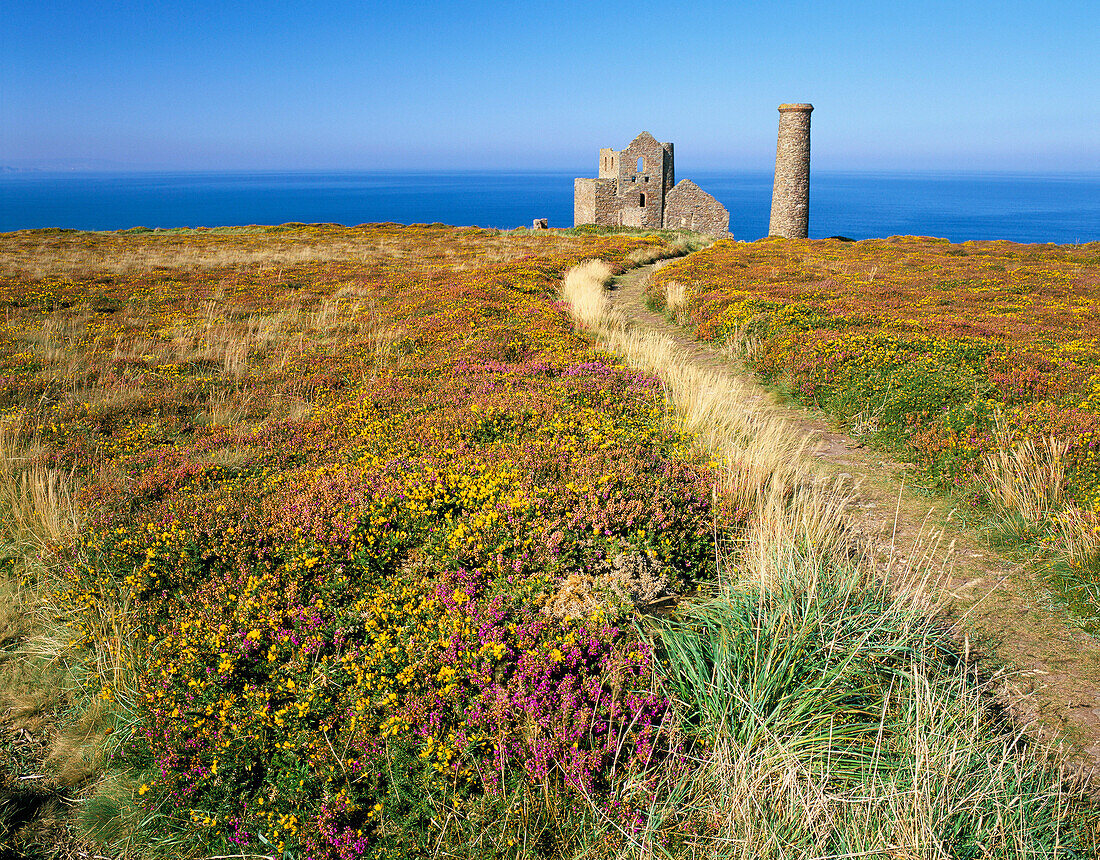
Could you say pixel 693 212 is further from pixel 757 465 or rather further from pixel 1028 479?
pixel 757 465

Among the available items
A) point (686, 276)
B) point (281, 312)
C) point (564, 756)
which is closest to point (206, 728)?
point (564, 756)

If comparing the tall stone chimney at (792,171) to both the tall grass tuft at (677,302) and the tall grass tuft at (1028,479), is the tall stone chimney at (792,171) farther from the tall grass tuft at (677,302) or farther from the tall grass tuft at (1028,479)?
the tall grass tuft at (1028,479)

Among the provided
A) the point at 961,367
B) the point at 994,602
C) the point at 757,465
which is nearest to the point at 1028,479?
the point at 994,602

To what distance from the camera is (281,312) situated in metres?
15.9

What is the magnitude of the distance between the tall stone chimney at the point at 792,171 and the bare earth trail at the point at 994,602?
1646 inches

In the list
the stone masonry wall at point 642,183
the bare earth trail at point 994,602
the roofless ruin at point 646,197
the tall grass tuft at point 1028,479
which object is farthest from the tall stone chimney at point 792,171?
the tall grass tuft at point 1028,479

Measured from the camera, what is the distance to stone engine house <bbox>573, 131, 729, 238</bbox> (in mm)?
54750

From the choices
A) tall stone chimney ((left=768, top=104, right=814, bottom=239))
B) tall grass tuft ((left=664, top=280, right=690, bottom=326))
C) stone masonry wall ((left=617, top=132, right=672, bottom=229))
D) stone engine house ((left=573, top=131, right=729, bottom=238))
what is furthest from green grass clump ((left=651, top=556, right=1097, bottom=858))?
stone masonry wall ((left=617, top=132, right=672, bottom=229))

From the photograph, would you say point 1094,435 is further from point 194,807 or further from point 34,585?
point 34,585

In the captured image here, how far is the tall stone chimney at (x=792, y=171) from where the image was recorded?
44.3 m

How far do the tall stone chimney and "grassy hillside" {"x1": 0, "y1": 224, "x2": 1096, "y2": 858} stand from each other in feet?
145

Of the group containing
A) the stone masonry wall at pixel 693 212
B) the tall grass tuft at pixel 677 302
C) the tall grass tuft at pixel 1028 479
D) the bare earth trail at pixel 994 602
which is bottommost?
the bare earth trail at pixel 994 602

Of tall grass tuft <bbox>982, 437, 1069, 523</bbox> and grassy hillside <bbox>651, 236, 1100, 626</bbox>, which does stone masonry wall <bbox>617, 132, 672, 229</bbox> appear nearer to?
grassy hillside <bbox>651, 236, 1100, 626</bbox>

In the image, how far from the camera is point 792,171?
45.1 metres
